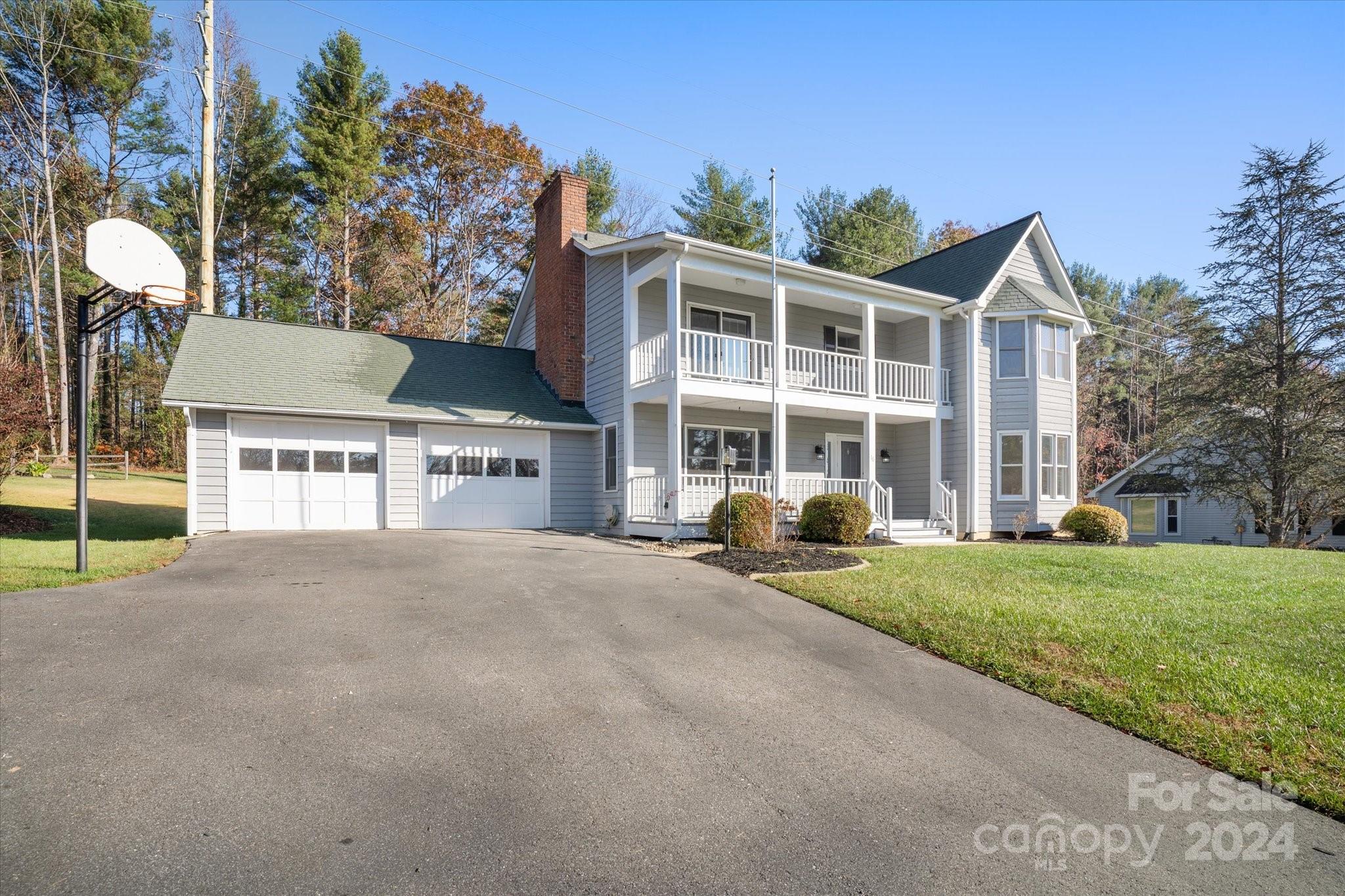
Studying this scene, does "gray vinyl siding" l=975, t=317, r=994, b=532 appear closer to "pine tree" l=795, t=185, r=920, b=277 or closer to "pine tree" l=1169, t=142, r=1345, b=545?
"pine tree" l=1169, t=142, r=1345, b=545

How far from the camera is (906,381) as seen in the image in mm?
17375

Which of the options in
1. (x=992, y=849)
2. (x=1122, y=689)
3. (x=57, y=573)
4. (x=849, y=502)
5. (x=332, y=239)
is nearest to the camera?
(x=992, y=849)

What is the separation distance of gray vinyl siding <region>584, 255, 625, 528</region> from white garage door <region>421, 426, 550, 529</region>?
124 centimetres

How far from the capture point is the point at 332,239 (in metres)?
27.7

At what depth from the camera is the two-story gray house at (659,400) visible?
1416cm

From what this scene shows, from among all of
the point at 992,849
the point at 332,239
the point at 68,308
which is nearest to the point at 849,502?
the point at 992,849

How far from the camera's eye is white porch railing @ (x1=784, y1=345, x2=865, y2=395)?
635 inches

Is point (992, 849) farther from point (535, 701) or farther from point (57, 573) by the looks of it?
point (57, 573)

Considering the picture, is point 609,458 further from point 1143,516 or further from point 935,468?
point 1143,516

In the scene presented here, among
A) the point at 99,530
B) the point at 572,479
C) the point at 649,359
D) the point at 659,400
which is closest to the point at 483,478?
the point at 572,479

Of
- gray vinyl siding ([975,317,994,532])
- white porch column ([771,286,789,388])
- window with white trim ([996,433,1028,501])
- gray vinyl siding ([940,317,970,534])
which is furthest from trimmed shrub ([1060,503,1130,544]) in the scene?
white porch column ([771,286,789,388])

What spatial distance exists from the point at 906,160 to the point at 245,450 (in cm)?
1809

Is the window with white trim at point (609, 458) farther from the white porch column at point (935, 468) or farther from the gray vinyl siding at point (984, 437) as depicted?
the gray vinyl siding at point (984, 437)

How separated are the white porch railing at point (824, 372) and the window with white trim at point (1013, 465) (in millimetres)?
4152
